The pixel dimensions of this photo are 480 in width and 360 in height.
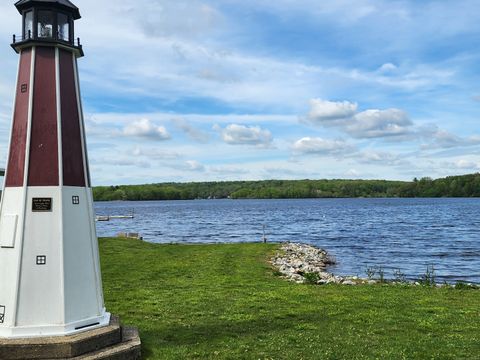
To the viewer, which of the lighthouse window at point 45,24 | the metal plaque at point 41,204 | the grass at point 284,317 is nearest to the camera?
the metal plaque at point 41,204

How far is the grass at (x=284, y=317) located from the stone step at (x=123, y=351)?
465 millimetres

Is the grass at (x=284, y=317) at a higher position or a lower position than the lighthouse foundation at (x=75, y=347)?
lower

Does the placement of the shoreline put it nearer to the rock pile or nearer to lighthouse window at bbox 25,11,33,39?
the rock pile

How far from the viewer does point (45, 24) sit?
451 inches

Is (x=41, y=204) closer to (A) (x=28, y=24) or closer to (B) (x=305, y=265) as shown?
(A) (x=28, y=24)

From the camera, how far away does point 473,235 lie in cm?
6531

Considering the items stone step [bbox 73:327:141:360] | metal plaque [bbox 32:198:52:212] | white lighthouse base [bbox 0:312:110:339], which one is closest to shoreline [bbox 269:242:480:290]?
stone step [bbox 73:327:141:360]

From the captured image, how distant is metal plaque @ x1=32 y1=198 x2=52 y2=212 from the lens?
36.7 ft

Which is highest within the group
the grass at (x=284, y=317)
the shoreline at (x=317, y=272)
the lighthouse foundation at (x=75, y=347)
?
the lighthouse foundation at (x=75, y=347)

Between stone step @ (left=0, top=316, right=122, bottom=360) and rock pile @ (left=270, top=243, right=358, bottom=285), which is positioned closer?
stone step @ (left=0, top=316, right=122, bottom=360)

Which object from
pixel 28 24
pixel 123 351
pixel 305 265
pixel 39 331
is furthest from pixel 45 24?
pixel 305 265

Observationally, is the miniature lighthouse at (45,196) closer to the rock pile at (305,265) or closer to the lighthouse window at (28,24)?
the lighthouse window at (28,24)

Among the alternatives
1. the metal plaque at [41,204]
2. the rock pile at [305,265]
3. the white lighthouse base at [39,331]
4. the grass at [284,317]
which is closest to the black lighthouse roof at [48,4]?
the metal plaque at [41,204]

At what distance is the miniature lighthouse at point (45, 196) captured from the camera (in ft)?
36.4
